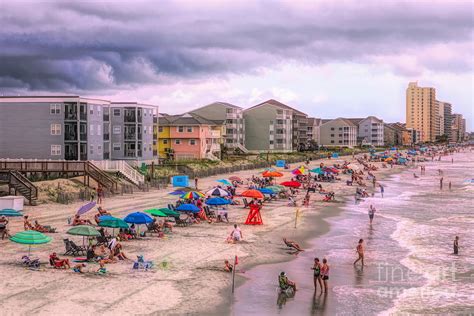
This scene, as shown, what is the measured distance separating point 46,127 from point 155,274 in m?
47.0

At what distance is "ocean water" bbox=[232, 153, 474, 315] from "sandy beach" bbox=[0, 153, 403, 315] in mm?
1316

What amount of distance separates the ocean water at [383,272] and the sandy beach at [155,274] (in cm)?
132

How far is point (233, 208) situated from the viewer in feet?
157

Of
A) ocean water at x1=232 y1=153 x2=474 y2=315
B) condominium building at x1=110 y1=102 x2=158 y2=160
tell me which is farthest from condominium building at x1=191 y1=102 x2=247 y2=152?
ocean water at x1=232 y1=153 x2=474 y2=315

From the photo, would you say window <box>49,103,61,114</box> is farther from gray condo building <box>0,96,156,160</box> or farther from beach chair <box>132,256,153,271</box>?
beach chair <box>132,256,153,271</box>

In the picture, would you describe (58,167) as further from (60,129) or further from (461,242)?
(461,242)

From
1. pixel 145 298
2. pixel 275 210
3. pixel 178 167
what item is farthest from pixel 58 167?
pixel 145 298

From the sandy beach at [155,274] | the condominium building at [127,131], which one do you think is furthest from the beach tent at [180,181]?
the sandy beach at [155,274]

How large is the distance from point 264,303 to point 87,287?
266 inches

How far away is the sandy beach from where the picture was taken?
19891 millimetres

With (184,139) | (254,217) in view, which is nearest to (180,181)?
(254,217)

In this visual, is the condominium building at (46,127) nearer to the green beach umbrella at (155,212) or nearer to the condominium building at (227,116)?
the green beach umbrella at (155,212)

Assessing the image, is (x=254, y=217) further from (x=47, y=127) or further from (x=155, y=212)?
(x=47, y=127)

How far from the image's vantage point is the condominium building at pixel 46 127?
6644 centimetres
